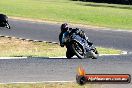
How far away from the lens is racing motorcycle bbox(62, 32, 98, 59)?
1493cm

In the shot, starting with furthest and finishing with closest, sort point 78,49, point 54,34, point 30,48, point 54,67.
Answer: point 54,34 → point 30,48 → point 78,49 → point 54,67

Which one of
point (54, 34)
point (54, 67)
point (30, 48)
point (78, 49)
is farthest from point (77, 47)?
point (54, 34)

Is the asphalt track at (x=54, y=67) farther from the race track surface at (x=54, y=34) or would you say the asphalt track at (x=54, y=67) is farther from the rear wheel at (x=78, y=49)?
the race track surface at (x=54, y=34)

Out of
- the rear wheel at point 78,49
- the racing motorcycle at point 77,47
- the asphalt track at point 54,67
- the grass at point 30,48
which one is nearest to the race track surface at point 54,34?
the grass at point 30,48

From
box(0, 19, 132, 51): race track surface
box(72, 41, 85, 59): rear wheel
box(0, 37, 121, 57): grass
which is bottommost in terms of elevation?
box(0, 19, 132, 51): race track surface

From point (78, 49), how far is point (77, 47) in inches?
4.0

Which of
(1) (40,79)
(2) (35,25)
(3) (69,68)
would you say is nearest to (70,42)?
(3) (69,68)

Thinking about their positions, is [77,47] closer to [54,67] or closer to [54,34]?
[54,67]

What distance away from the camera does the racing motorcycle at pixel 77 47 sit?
14933mm

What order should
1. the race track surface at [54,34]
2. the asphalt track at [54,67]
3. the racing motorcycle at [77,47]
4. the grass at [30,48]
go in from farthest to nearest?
the race track surface at [54,34]
the grass at [30,48]
the racing motorcycle at [77,47]
the asphalt track at [54,67]

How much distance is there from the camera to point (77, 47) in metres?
15.3

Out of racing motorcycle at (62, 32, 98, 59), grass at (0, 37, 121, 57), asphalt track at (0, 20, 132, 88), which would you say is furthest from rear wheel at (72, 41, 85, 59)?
grass at (0, 37, 121, 57)

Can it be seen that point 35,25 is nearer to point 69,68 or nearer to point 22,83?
point 69,68

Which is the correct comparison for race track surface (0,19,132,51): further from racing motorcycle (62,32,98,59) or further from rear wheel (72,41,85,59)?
rear wheel (72,41,85,59)
